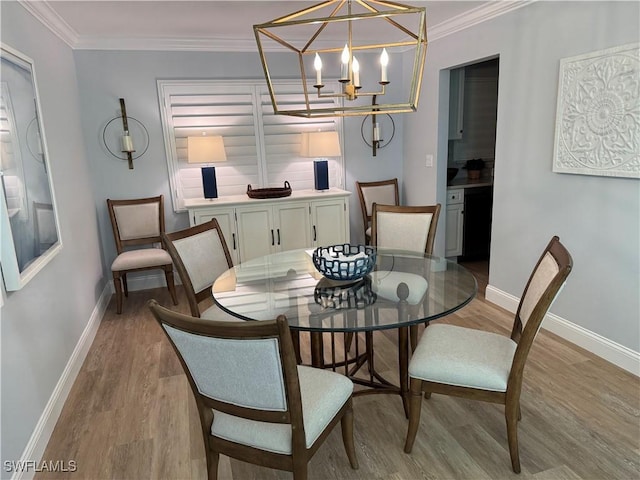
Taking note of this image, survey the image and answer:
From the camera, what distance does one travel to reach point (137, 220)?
391cm

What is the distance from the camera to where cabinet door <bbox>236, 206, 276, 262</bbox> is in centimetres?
391

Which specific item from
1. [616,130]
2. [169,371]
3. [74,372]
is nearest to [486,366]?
[616,130]

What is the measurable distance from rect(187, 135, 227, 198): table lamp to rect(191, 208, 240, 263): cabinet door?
29 centimetres

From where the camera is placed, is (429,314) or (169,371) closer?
(429,314)

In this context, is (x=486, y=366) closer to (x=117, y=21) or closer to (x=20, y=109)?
(x=20, y=109)

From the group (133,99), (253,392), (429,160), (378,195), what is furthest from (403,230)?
(133,99)

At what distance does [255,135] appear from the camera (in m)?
4.19

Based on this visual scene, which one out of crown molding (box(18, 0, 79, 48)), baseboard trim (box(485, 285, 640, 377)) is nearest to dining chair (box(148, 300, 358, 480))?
baseboard trim (box(485, 285, 640, 377))

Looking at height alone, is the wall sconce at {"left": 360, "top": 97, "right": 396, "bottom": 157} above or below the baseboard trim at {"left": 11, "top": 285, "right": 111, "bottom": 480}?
above

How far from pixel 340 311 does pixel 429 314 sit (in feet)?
1.21

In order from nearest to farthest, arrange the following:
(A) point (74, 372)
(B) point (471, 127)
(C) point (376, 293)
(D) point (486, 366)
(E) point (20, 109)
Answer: (D) point (486, 366)
(C) point (376, 293)
(E) point (20, 109)
(A) point (74, 372)
(B) point (471, 127)

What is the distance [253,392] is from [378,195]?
11.1 ft

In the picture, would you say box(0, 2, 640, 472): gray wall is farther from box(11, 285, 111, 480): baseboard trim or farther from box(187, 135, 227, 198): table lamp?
box(187, 135, 227, 198): table lamp

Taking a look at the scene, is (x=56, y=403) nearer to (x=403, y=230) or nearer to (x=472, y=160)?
(x=403, y=230)
